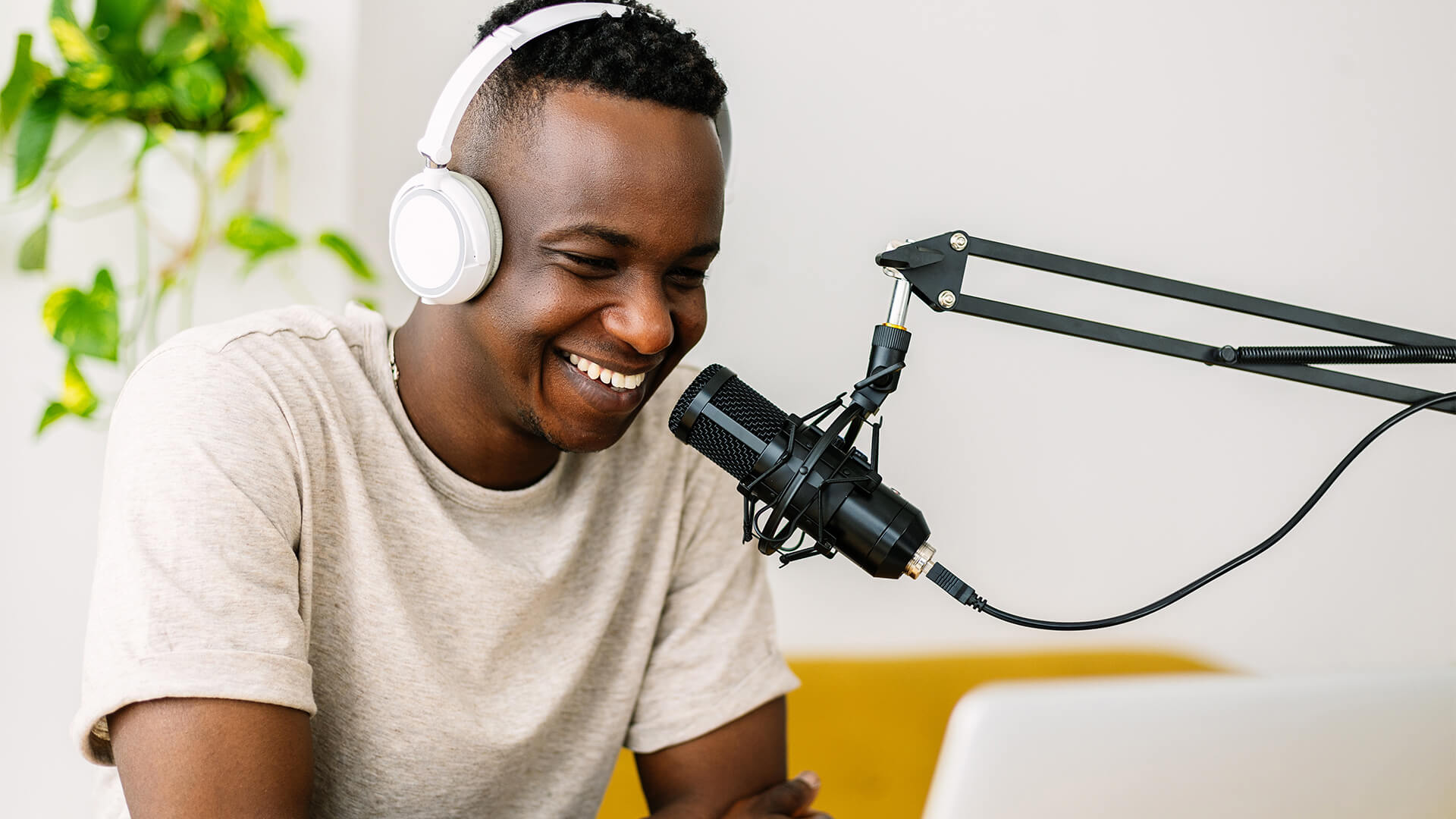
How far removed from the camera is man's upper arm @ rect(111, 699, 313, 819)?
32.9 inches

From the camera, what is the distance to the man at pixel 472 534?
2.87ft

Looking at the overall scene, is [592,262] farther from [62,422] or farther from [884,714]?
[62,422]

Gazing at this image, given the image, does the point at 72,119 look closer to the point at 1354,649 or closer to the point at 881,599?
the point at 881,599

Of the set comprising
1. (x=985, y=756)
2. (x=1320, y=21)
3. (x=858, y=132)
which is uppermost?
(x=1320, y=21)

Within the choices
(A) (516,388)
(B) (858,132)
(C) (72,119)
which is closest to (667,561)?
(A) (516,388)

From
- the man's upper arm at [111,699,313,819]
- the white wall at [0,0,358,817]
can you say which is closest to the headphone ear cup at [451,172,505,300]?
the man's upper arm at [111,699,313,819]

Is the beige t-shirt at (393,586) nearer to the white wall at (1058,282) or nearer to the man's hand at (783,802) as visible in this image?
the man's hand at (783,802)

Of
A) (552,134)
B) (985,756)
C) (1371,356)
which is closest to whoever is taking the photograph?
(985,756)

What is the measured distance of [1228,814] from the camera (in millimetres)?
606

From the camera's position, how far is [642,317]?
100 centimetres

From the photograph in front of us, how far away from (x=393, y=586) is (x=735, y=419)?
0.40m

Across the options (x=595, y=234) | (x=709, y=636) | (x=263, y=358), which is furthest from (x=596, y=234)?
(x=709, y=636)

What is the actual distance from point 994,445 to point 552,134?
46.5 inches

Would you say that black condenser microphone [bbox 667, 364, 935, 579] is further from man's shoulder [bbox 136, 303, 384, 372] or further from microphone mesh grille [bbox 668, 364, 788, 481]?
man's shoulder [bbox 136, 303, 384, 372]
